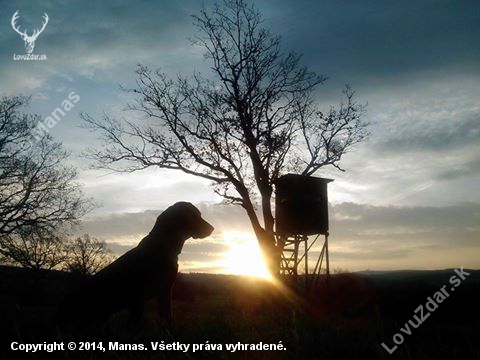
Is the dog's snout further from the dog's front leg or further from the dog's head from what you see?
the dog's front leg

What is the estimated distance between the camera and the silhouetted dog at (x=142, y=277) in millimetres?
5297

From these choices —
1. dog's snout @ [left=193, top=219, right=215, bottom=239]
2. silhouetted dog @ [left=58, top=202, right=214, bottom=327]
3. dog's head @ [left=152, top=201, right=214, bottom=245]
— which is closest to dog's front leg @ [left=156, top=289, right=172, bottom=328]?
silhouetted dog @ [left=58, top=202, right=214, bottom=327]

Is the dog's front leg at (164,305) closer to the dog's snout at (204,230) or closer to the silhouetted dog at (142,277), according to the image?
the silhouetted dog at (142,277)

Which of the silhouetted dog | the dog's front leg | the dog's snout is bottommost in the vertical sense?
the dog's front leg

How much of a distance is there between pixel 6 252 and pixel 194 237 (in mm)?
23358

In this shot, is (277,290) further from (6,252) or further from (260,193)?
(6,252)

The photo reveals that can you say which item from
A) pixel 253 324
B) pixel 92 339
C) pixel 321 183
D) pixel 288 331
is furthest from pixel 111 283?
pixel 321 183

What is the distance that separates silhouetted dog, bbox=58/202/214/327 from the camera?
530 centimetres

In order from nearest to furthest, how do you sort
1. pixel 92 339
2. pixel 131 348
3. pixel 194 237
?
pixel 131 348 → pixel 92 339 → pixel 194 237

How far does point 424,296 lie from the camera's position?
24516mm

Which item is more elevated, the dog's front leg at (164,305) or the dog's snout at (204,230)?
the dog's snout at (204,230)

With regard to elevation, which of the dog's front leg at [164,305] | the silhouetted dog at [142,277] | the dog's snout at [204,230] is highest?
the dog's snout at [204,230]

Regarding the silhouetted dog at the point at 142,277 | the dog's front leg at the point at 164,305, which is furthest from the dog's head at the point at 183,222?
the dog's front leg at the point at 164,305

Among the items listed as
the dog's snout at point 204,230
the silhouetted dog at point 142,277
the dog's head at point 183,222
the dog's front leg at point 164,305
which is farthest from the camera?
the dog's snout at point 204,230
